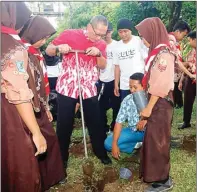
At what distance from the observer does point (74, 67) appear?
10.6 ft

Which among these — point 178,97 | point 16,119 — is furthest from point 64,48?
point 178,97

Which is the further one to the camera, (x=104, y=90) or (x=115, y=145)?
(x=104, y=90)

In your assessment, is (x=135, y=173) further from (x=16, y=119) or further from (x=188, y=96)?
(x=188, y=96)

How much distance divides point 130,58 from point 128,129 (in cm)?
128

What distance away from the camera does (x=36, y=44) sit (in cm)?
263

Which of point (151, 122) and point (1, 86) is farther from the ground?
point (1, 86)

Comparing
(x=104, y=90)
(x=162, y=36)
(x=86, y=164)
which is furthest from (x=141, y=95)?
(x=104, y=90)

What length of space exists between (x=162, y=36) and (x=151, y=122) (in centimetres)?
80

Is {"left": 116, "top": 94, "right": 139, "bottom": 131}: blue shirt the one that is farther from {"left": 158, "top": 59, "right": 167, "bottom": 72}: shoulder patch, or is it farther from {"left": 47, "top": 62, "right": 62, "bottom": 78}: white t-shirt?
{"left": 47, "top": 62, "right": 62, "bottom": 78}: white t-shirt

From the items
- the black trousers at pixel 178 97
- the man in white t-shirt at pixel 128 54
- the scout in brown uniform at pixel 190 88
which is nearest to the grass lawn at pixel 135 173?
the scout in brown uniform at pixel 190 88

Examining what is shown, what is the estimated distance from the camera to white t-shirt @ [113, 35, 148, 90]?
436 centimetres

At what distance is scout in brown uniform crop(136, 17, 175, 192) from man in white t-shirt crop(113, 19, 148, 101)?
1.57m

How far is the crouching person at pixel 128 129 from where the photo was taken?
3.23m

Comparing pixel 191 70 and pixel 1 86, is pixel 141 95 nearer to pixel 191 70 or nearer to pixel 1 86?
pixel 1 86
